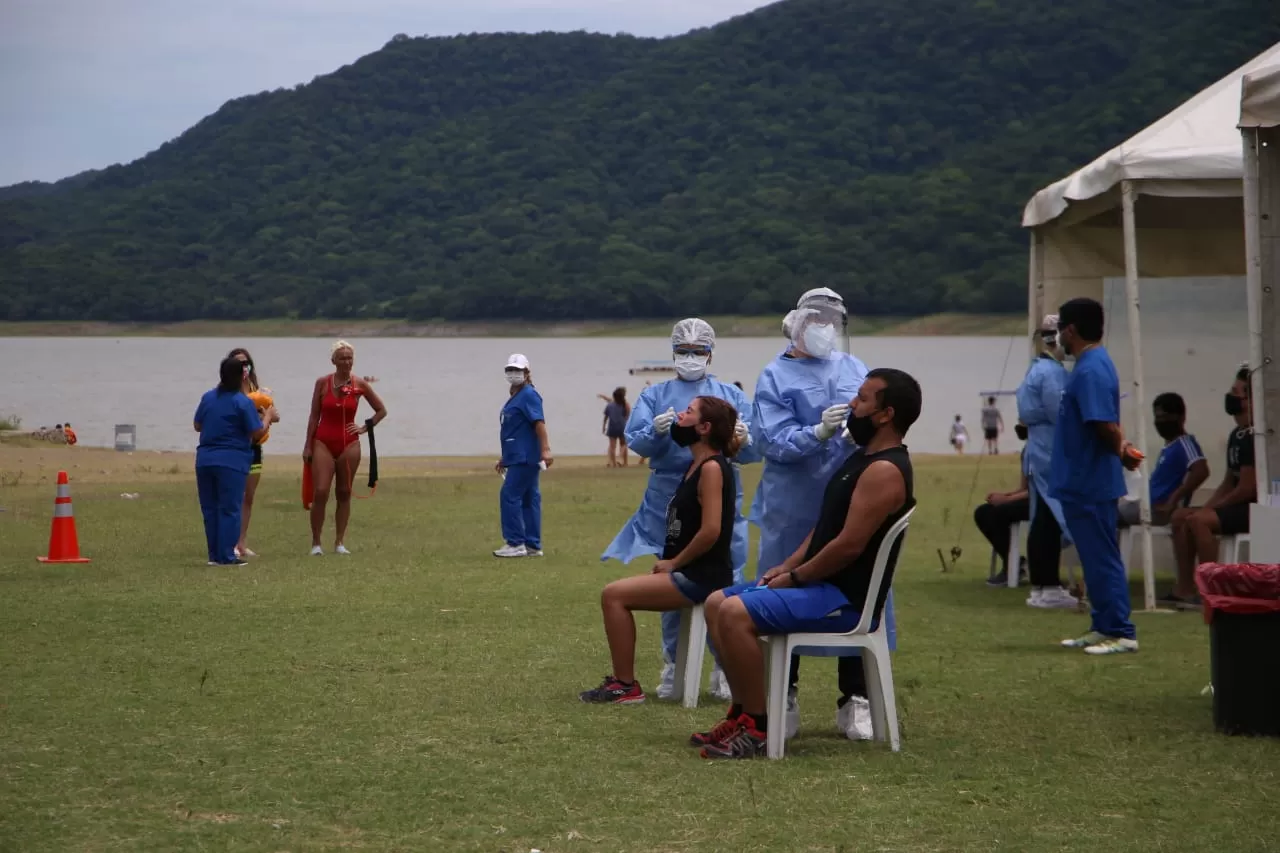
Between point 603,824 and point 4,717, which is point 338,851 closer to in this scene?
point 603,824

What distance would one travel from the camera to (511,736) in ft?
23.0

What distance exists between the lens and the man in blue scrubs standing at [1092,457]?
30.3 ft

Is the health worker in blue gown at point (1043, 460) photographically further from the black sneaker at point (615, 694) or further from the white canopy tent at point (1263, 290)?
the black sneaker at point (615, 694)

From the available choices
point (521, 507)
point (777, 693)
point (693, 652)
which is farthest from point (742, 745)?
point (521, 507)

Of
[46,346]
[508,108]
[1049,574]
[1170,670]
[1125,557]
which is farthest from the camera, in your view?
[46,346]

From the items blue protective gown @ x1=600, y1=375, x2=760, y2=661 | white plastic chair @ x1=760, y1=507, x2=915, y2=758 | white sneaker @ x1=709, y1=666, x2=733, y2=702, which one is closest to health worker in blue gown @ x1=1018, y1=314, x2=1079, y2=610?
blue protective gown @ x1=600, y1=375, x2=760, y2=661

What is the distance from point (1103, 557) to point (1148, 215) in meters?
4.99

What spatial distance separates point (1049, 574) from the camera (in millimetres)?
Result: 11953

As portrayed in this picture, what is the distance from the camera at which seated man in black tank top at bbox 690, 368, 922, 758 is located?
6352mm

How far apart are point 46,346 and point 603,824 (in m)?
192

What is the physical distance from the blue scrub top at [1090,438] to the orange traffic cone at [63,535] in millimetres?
8029

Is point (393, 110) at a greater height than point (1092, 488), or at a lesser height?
greater

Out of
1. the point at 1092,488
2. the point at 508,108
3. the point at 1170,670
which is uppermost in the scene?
the point at 508,108

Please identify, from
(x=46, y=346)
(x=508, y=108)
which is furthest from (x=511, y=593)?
(x=46, y=346)
